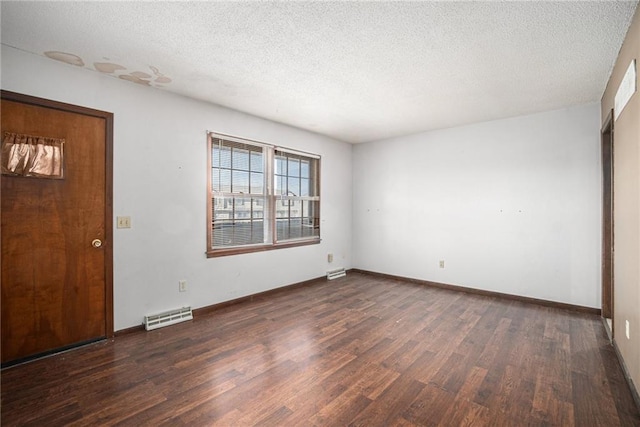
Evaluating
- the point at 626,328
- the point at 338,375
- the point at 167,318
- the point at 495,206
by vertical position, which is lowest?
the point at 338,375

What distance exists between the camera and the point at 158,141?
10.8ft

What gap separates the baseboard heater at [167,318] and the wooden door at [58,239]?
337 mm

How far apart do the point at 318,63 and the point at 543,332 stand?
351cm

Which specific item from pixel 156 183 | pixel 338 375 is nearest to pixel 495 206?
pixel 338 375

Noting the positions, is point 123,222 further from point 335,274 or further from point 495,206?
point 495,206

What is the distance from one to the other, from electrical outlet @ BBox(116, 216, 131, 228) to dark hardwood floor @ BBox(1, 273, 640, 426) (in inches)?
43.9

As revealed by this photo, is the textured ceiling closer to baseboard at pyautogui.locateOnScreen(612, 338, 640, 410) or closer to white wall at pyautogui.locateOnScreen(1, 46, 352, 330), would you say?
white wall at pyautogui.locateOnScreen(1, 46, 352, 330)

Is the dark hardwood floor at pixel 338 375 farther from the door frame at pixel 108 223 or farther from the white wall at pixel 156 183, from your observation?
the white wall at pixel 156 183

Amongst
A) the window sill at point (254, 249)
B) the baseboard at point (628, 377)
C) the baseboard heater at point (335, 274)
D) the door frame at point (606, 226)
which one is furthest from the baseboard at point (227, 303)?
the door frame at point (606, 226)

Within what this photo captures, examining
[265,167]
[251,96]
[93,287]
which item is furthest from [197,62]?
[93,287]

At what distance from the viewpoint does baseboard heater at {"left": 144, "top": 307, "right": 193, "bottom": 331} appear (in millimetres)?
3146

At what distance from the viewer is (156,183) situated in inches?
129

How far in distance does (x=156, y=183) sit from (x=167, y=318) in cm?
148

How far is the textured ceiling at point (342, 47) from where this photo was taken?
78.2 inches
